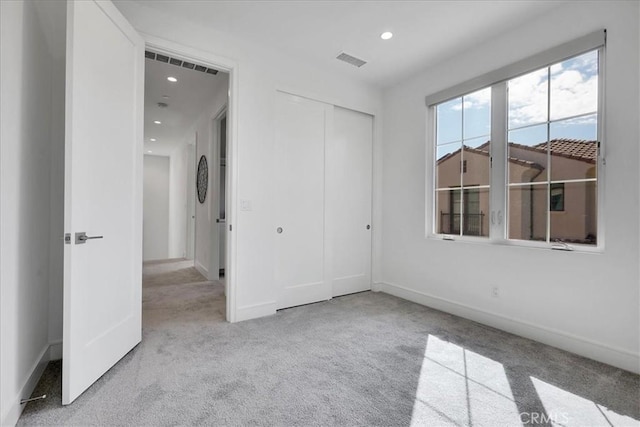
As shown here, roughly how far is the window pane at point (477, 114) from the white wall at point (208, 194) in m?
3.01

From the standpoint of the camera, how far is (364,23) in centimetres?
264

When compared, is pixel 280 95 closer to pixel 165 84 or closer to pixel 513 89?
pixel 165 84

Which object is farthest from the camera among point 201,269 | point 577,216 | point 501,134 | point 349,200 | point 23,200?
point 201,269

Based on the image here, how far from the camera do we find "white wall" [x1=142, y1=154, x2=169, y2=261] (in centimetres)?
812

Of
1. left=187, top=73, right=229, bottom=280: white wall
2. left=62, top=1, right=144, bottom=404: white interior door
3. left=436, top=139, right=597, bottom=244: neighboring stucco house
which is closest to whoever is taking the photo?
left=62, top=1, right=144, bottom=404: white interior door

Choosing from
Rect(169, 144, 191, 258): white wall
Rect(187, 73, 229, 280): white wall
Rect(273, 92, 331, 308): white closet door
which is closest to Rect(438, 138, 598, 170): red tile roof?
Rect(273, 92, 331, 308): white closet door

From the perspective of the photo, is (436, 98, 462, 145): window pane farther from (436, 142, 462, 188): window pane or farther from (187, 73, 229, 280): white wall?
(187, 73, 229, 280): white wall

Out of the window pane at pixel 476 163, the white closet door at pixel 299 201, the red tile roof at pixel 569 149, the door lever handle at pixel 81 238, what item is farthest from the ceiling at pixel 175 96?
the red tile roof at pixel 569 149

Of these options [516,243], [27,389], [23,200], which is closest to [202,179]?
[23,200]

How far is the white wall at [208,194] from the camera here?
4309mm

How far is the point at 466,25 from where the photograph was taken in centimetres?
265

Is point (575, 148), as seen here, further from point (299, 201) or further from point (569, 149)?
point (299, 201)

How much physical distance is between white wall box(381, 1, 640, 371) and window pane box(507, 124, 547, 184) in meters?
0.43

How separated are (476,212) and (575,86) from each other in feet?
4.30
